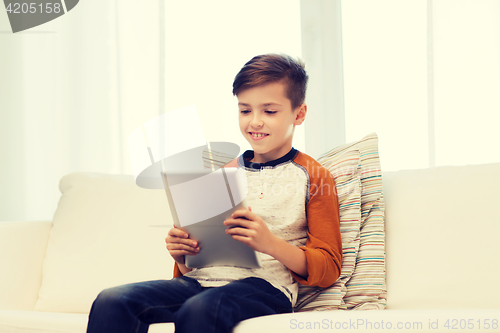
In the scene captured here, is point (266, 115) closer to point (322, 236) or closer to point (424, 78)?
point (322, 236)

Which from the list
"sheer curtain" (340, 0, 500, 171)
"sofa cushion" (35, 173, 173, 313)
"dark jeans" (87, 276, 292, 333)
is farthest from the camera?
"sheer curtain" (340, 0, 500, 171)

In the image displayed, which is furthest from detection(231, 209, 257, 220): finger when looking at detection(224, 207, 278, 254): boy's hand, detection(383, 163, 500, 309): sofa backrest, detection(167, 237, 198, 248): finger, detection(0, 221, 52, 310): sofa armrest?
detection(0, 221, 52, 310): sofa armrest

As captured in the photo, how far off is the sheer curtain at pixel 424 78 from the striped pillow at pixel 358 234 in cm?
63

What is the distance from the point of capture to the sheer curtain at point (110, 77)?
6.25 feet

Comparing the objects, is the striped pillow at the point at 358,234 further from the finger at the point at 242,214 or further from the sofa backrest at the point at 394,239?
the finger at the point at 242,214

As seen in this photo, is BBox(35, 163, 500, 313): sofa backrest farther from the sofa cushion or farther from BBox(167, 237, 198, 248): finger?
BBox(167, 237, 198, 248): finger

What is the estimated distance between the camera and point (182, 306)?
75cm

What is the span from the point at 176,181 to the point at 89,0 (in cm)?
161

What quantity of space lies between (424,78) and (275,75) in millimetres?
925

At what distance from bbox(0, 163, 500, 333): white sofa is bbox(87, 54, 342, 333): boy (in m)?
0.09

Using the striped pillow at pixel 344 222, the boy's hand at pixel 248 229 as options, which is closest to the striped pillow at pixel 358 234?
the striped pillow at pixel 344 222

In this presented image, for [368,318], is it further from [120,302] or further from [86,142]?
[86,142]

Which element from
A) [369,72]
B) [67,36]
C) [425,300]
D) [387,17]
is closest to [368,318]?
[425,300]

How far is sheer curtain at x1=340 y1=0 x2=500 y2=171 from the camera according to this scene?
1.63 metres
